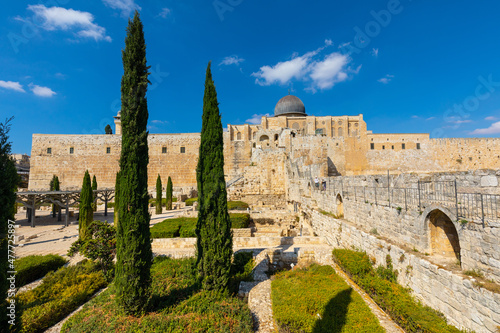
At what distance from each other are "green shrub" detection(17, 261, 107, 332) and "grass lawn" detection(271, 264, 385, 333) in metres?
5.26

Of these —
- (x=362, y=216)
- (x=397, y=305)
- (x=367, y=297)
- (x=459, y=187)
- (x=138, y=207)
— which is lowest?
(x=367, y=297)

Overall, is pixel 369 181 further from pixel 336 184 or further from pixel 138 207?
pixel 138 207

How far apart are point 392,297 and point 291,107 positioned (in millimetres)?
34618

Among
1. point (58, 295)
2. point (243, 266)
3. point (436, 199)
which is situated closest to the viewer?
point (436, 199)

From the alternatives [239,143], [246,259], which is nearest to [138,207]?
[246,259]

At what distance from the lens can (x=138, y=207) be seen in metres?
4.83

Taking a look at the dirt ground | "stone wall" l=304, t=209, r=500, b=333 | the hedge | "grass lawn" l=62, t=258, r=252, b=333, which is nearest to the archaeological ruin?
"stone wall" l=304, t=209, r=500, b=333

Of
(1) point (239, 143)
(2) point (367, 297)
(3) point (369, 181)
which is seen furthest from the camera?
(1) point (239, 143)

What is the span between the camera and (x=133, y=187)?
15.8 feet

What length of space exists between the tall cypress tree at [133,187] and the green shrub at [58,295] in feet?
6.37

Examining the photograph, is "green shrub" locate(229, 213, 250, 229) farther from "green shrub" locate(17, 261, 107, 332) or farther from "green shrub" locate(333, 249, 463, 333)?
"green shrub" locate(17, 261, 107, 332)

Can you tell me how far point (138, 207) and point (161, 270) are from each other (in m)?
3.47

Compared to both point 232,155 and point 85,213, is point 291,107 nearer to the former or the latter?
point 232,155

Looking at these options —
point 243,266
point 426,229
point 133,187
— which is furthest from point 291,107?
point 133,187
